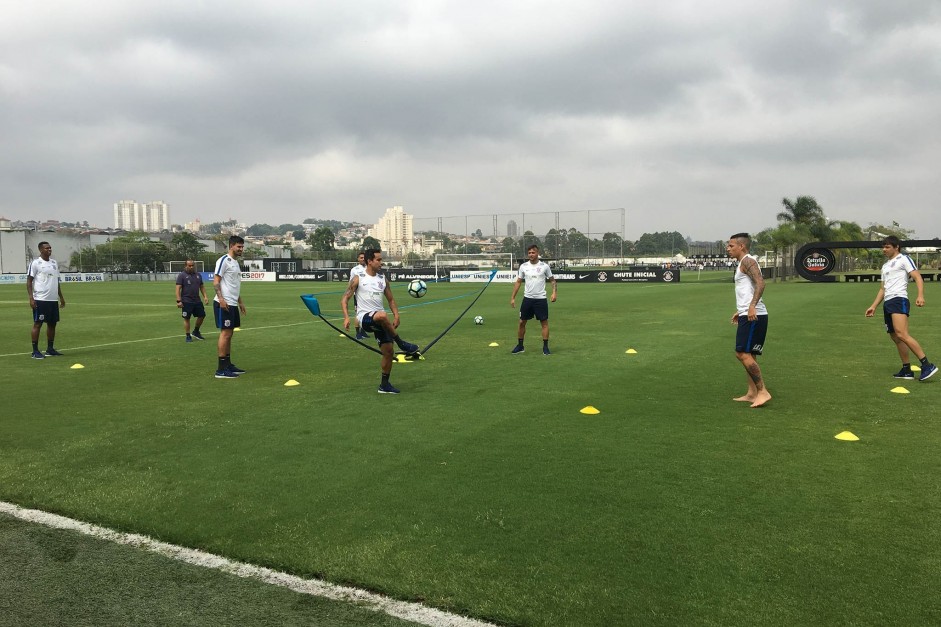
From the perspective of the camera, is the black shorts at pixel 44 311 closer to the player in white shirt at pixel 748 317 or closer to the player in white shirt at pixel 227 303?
the player in white shirt at pixel 227 303

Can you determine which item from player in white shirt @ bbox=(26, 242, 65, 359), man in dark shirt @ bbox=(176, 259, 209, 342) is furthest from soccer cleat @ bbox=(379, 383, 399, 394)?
man in dark shirt @ bbox=(176, 259, 209, 342)

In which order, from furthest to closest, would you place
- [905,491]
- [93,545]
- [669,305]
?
[669,305], [905,491], [93,545]

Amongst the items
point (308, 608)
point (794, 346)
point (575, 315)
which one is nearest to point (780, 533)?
point (308, 608)

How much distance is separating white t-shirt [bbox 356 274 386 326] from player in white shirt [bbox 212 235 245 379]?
94.3 inches

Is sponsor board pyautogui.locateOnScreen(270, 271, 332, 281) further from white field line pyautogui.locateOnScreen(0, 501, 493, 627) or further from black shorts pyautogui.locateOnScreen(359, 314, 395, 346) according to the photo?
white field line pyautogui.locateOnScreen(0, 501, 493, 627)

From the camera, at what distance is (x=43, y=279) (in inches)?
489

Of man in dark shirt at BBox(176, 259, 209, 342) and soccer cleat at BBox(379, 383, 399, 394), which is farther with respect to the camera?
man in dark shirt at BBox(176, 259, 209, 342)

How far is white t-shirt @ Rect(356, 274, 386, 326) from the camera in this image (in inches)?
347

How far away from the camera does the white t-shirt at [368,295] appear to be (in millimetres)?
8812

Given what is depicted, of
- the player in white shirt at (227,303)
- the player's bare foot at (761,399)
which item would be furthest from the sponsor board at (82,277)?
the player's bare foot at (761,399)

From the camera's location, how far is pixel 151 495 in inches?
192

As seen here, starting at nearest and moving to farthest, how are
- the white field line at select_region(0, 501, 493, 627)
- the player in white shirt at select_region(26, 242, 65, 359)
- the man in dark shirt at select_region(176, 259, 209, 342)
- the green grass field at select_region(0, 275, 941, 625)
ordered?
the white field line at select_region(0, 501, 493, 627), the green grass field at select_region(0, 275, 941, 625), the player in white shirt at select_region(26, 242, 65, 359), the man in dark shirt at select_region(176, 259, 209, 342)

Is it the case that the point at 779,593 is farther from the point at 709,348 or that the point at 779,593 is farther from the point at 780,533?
the point at 709,348

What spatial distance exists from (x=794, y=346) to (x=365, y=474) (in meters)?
10.8
